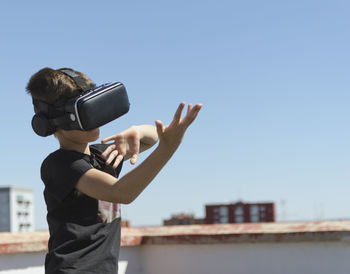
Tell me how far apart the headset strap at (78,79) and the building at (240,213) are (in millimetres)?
57354

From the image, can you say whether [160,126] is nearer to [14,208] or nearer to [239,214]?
[239,214]

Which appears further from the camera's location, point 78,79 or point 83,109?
point 78,79

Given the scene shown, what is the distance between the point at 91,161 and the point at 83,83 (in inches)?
14.6

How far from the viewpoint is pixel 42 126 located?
8.43 feet

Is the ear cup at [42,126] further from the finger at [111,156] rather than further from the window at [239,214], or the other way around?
the window at [239,214]

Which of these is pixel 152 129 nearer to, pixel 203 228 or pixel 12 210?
pixel 203 228

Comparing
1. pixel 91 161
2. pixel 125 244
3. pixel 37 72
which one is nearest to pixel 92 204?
pixel 91 161

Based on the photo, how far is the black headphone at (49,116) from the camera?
253 centimetres

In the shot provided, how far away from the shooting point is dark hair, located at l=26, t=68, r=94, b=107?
255 centimetres

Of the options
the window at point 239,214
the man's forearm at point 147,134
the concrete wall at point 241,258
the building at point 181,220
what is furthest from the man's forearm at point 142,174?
the building at point 181,220

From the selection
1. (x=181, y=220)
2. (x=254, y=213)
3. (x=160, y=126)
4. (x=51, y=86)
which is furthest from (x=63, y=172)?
(x=181, y=220)

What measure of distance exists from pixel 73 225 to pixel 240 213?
58.8 metres

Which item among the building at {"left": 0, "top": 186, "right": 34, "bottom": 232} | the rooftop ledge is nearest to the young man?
the rooftop ledge

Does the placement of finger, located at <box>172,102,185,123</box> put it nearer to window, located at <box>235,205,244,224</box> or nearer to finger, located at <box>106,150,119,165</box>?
finger, located at <box>106,150,119,165</box>
